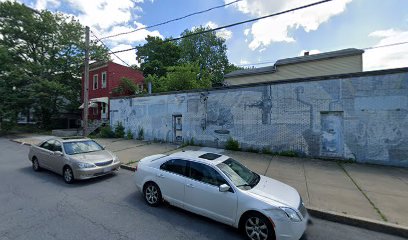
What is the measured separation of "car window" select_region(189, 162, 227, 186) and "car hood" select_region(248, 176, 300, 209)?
67cm

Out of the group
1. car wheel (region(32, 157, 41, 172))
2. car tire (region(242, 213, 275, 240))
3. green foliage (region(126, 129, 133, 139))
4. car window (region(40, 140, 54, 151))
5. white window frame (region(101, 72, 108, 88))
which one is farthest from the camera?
white window frame (region(101, 72, 108, 88))

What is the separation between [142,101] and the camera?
16.4 meters

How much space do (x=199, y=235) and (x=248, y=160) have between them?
6255 millimetres

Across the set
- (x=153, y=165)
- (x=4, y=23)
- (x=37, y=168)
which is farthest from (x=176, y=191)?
(x=4, y=23)

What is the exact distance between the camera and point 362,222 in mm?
4469

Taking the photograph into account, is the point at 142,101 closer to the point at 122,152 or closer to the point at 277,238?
the point at 122,152

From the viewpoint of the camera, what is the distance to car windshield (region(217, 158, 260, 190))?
14.3 ft

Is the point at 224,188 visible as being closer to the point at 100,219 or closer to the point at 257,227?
the point at 257,227

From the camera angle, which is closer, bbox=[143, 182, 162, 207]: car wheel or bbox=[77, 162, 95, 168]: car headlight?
Answer: bbox=[143, 182, 162, 207]: car wheel

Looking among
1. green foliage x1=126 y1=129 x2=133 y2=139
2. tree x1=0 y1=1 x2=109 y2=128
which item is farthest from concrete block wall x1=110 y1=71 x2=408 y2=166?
tree x1=0 y1=1 x2=109 y2=128

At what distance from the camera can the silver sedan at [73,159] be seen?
22.0ft

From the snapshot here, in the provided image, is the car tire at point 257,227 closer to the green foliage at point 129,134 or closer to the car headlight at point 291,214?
the car headlight at point 291,214

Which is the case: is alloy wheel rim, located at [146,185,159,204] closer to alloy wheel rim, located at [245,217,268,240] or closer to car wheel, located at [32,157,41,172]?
alloy wheel rim, located at [245,217,268,240]

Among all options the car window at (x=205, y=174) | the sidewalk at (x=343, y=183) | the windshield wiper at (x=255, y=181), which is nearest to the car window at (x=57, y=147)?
the sidewalk at (x=343, y=183)
